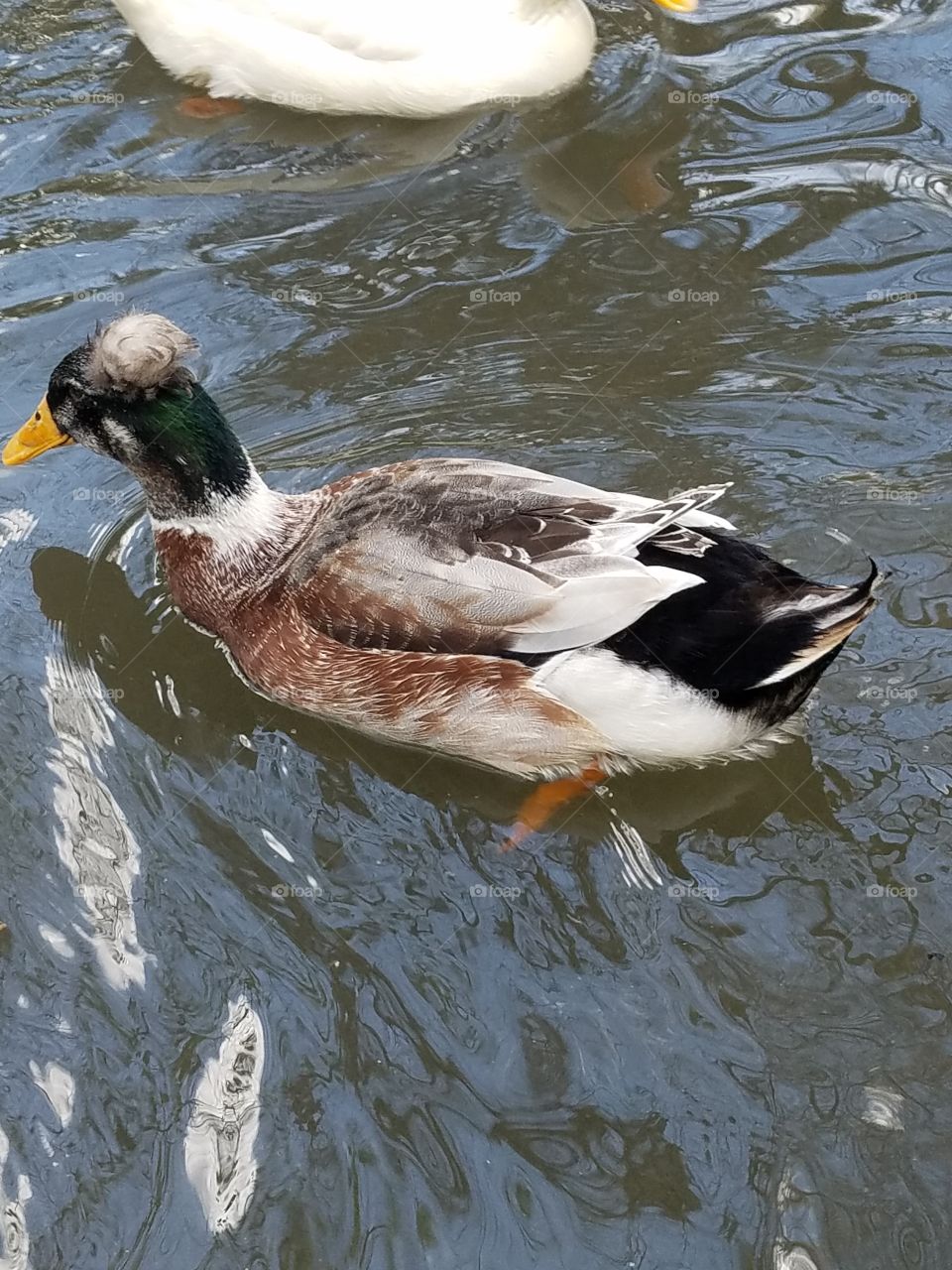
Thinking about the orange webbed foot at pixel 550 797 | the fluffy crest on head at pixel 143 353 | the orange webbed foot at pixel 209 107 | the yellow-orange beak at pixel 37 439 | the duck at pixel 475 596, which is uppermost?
the fluffy crest on head at pixel 143 353

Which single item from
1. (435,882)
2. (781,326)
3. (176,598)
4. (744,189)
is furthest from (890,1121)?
(744,189)

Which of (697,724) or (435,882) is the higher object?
(697,724)

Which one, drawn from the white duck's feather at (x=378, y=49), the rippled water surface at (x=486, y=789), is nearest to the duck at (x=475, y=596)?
the rippled water surface at (x=486, y=789)

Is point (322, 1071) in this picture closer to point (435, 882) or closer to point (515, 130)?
point (435, 882)

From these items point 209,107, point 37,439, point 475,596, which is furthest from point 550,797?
point 209,107

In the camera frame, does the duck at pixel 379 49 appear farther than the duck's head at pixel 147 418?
Yes

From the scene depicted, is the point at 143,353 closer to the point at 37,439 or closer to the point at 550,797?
the point at 37,439

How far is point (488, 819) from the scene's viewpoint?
441cm

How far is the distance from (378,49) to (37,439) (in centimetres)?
330

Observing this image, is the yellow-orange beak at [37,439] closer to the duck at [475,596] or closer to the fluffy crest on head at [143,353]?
the duck at [475,596]

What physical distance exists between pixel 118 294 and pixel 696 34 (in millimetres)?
3455

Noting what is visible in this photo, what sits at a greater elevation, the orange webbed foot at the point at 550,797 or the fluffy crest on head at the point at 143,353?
the fluffy crest on head at the point at 143,353

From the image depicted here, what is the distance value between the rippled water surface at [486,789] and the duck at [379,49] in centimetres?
17

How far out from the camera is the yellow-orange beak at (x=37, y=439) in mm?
4797
